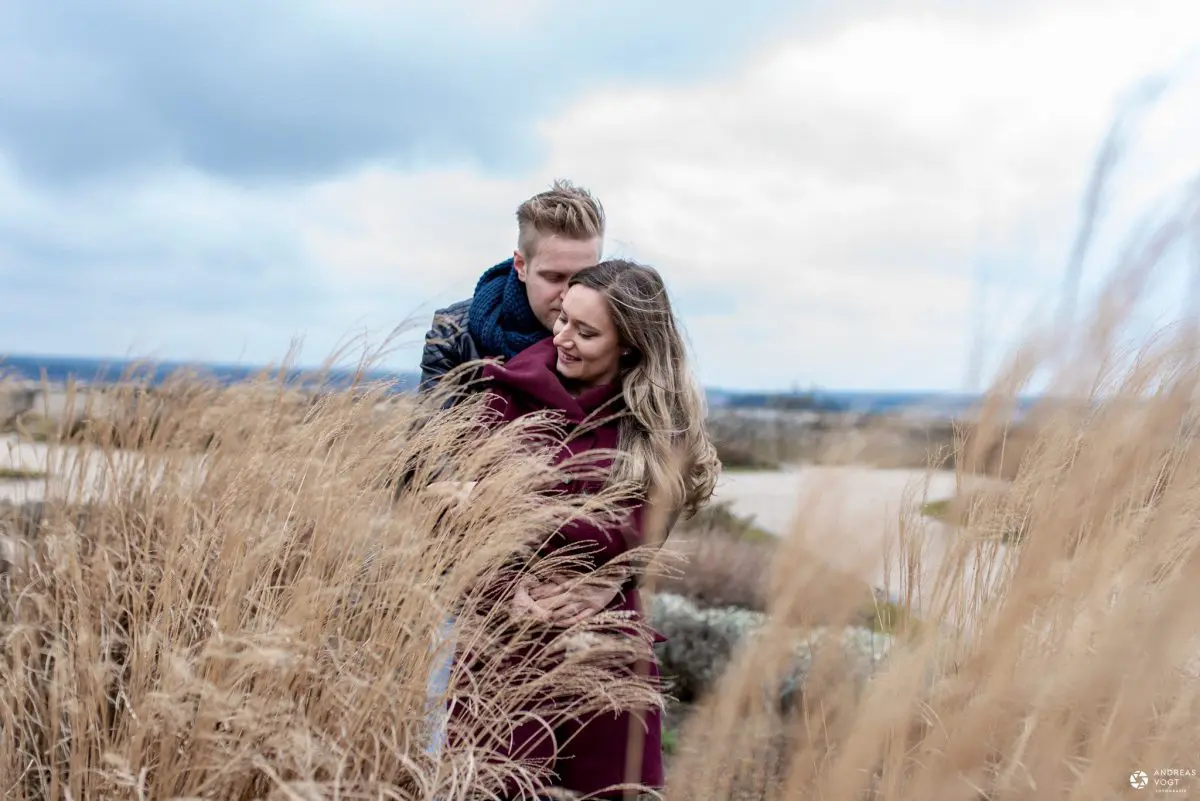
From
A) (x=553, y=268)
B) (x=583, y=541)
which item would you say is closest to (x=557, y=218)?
(x=553, y=268)

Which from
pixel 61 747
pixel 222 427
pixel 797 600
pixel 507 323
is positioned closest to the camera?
pixel 797 600

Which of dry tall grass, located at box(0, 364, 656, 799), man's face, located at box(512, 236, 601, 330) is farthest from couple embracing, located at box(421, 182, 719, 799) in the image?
dry tall grass, located at box(0, 364, 656, 799)

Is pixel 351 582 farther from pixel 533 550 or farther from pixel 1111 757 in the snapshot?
pixel 1111 757

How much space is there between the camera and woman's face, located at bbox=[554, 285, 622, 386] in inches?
87.1

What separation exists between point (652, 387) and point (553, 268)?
454 mm

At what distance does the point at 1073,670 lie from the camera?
1.07 m

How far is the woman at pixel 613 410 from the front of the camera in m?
2.09

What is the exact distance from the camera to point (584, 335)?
87.9 inches

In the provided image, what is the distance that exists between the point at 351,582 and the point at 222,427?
1312 millimetres

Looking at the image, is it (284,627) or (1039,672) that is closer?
(1039,672)

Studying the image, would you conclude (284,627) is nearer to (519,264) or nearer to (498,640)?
(498,640)


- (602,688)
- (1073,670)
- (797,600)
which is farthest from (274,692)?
(1073,670)

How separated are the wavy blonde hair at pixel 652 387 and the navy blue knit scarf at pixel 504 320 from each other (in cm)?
25

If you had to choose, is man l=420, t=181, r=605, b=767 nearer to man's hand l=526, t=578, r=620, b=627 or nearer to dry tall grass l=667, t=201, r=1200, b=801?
man's hand l=526, t=578, r=620, b=627
